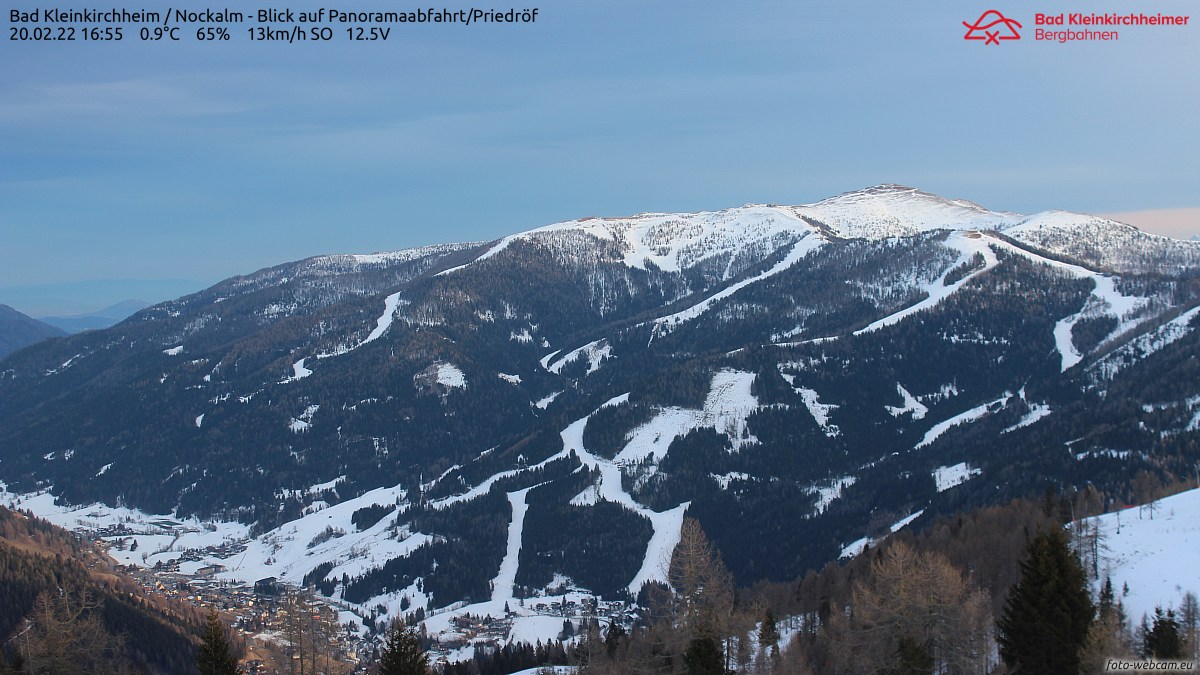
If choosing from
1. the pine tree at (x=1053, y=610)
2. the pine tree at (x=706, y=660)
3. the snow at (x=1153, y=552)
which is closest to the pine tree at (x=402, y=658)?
the pine tree at (x=706, y=660)

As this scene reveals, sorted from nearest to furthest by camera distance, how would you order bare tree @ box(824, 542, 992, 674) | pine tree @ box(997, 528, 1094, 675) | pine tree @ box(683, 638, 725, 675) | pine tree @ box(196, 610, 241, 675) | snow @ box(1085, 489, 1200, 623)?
pine tree @ box(997, 528, 1094, 675) → pine tree @ box(683, 638, 725, 675) → pine tree @ box(196, 610, 241, 675) → bare tree @ box(824, 542, 992, 674) → snow @ box(1085, 489, 1200, 623)

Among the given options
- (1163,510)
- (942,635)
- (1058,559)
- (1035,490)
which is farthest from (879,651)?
(1035,490)

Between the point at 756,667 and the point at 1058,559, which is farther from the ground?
the point at 1058,559

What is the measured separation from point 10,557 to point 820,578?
15498 cm

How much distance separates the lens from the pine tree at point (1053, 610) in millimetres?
56469

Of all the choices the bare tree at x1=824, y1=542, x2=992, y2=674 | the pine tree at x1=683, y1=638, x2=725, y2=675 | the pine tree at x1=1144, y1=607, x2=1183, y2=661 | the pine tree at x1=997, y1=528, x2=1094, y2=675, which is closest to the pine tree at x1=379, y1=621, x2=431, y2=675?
the pine tree at x1=683, y1=638, x2=725, y2=675

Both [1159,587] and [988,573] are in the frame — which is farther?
A: [988,573]

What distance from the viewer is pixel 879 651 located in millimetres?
72812

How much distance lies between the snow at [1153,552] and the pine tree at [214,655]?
7545 cm

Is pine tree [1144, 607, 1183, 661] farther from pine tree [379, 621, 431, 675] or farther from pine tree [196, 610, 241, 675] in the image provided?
pine tree [196, 610, 241, 675]

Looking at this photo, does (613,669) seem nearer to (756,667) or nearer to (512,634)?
(756,667)

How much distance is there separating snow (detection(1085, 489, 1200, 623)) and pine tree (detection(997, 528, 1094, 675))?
33319 mm

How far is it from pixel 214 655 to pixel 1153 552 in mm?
86479

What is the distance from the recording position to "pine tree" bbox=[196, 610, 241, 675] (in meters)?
→ 60.8
